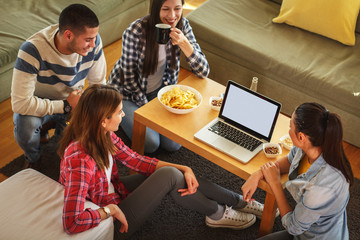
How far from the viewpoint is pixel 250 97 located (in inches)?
89.0

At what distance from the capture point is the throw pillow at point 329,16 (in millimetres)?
3213

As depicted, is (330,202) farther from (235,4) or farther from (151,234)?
(235,4)

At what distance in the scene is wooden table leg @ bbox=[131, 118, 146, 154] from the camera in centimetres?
252

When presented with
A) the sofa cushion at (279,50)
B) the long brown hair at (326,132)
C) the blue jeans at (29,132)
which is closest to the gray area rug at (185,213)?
the blue jeans at (29,132)

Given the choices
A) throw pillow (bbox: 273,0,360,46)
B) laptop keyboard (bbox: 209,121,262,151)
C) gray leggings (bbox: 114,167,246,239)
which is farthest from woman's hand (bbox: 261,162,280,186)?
throw pillow (bbox: 273,0,360,46)

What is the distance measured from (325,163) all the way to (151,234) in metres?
1.01

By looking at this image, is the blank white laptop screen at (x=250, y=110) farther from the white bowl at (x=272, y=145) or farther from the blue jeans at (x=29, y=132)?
the blue jeans at (x=29, y=132)

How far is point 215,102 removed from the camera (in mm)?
2525

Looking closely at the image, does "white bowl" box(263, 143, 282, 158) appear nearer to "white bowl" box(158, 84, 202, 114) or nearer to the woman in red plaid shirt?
the woman in red plaid shirt

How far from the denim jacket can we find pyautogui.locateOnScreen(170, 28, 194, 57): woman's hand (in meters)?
1.03

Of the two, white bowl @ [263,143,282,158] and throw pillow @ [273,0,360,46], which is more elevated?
throw pillow @ [273,0,360,46]

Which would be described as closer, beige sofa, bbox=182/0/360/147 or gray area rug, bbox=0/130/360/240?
gray area rug, bbox=0/130/360/240

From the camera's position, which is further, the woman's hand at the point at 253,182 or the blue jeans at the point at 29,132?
the blue jeans at the point at 29,132

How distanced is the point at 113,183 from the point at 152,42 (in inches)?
35.5
